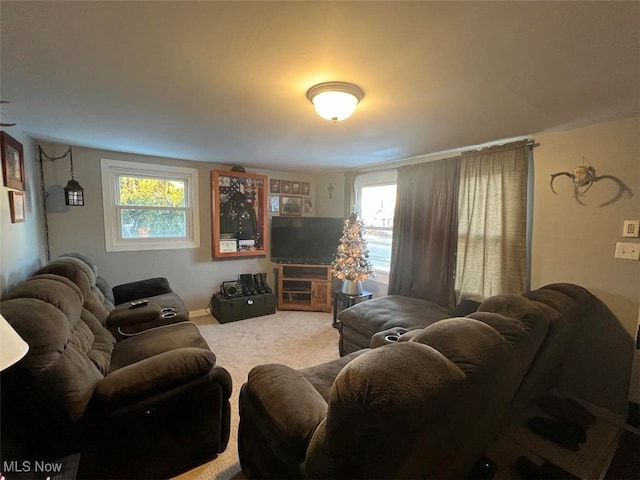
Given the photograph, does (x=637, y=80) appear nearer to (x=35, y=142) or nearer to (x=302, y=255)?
(x=302, y=255)

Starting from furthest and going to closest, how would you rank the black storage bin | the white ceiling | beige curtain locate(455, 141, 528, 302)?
the black storage bin → beige curtain locate(455, 141, 528, 302) → the white ceiling

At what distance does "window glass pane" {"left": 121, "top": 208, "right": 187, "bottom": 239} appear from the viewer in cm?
349

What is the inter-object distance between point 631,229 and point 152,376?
322 cm

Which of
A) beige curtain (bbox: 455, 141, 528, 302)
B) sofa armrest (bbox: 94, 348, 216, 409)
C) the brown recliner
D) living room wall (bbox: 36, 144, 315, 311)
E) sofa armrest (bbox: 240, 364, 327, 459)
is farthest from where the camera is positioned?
living room wall (bbox: 36, 144, 315, 311)

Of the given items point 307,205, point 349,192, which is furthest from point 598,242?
point 307,205

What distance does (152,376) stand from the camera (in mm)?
1425

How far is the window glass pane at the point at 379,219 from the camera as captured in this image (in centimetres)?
394

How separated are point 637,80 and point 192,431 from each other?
9.95 feet

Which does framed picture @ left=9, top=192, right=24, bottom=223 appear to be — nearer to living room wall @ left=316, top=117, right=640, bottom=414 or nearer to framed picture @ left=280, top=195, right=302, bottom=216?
framed picture @ left=280, top=195, right=302, bottom=216

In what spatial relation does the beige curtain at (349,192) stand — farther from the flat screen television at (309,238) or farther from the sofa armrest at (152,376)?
the sofa armrest at (152,376)

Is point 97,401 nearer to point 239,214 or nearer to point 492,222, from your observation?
point 239,214

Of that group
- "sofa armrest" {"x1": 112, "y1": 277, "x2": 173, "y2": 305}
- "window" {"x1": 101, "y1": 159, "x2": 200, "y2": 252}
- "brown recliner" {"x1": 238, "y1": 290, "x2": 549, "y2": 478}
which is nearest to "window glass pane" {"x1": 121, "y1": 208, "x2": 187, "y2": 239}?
"window" {"x1": 101, "y1": 159, "x2": 200, "y2": 252}

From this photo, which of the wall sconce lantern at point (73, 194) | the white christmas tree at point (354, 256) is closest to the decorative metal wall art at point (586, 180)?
the white christmas tree at point (354, 256)

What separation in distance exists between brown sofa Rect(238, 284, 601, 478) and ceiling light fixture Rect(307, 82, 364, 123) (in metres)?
1.29
